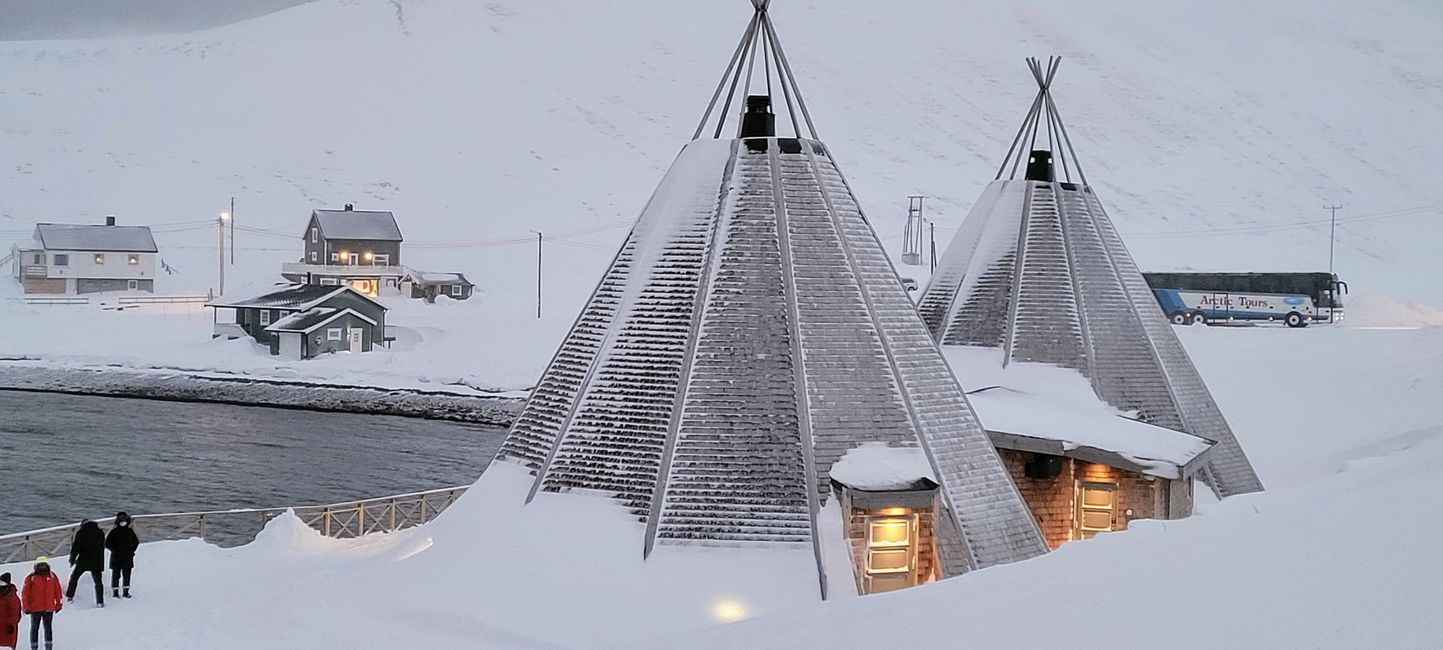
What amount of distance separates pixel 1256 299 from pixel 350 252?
50465 millimetres

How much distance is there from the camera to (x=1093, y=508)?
19.9 meters

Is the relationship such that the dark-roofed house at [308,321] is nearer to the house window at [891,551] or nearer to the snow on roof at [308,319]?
the snow on roof at [308,319]

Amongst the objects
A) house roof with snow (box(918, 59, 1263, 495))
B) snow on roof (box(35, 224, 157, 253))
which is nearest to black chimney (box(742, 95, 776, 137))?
house roof with snow (box(918, 59, 1263, 495))

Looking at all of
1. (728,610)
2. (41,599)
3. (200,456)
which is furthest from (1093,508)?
(200,456)

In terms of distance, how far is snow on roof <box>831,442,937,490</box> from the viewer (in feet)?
52.2

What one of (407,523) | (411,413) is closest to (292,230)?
(411,413)

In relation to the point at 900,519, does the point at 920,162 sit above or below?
above

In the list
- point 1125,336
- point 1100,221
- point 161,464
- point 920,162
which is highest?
point 920,162

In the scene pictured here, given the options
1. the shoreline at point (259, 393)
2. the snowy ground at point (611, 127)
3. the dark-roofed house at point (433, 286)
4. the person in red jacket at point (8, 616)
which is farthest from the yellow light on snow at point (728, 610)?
the dark-roofed house at point (433, 286)

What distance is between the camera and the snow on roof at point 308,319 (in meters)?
63.6

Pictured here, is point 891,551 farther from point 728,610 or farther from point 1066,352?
point 1066,352

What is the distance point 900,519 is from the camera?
643 inches

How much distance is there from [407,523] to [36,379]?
4175 centimetres

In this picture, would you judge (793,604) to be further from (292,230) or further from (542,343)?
(292,230)
